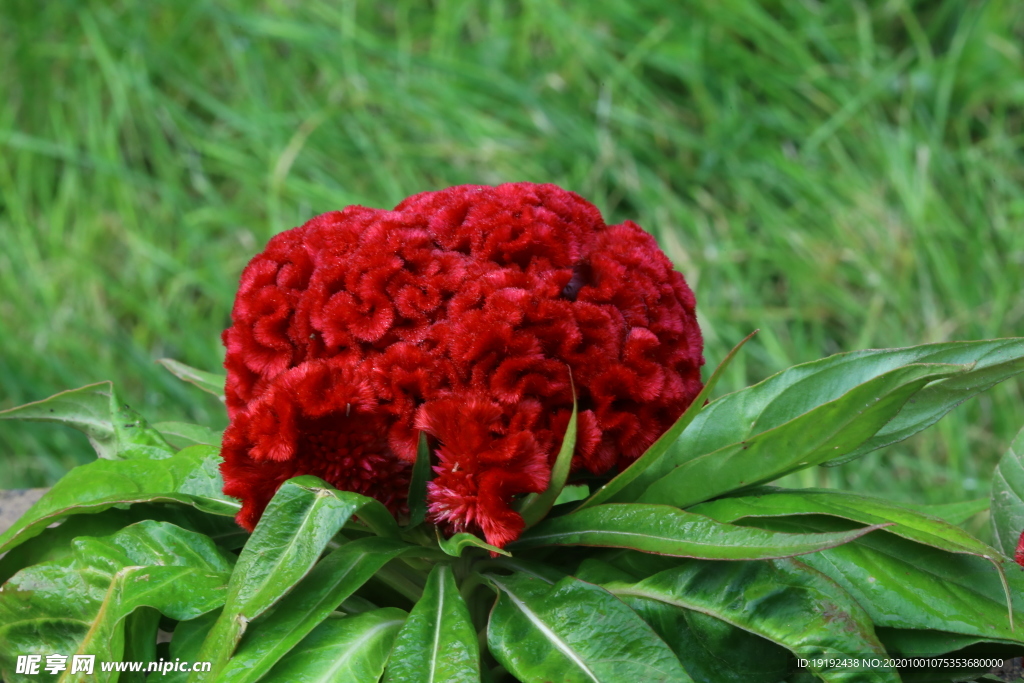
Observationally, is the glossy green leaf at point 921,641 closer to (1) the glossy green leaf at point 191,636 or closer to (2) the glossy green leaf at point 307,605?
(2) the glossy green leaf at point 307,605

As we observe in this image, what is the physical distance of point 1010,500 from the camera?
3.57ft

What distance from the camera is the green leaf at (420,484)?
96cm

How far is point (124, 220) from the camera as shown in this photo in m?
3.54

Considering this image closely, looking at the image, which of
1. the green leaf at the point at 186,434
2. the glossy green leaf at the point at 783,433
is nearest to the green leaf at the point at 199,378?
the green leaf at the point at 186,434

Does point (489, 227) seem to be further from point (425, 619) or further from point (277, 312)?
point (425, 619)

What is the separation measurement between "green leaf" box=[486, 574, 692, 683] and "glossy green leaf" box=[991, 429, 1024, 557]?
0.52 m

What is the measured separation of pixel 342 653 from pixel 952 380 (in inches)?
28.6

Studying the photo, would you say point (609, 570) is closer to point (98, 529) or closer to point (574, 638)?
point (574, 638)

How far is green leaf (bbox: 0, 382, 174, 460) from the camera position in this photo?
1.21 metres

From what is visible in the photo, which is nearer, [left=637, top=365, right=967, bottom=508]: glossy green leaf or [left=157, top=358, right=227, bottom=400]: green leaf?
[left=637, top=365, right=967, bottom=508]: glossy green leaf

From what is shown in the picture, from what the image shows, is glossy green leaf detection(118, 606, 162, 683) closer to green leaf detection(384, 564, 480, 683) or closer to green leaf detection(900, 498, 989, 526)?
green leaf detection(384, 564, 480, 683)

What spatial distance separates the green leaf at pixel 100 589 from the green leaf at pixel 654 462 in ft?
1.48

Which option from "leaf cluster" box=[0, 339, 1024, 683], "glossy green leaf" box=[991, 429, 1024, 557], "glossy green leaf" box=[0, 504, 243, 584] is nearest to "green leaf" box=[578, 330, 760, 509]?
"leaf cluster" box=[0, 339, 1024, 683]

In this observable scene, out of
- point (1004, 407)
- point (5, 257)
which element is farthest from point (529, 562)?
point (5, 257)
